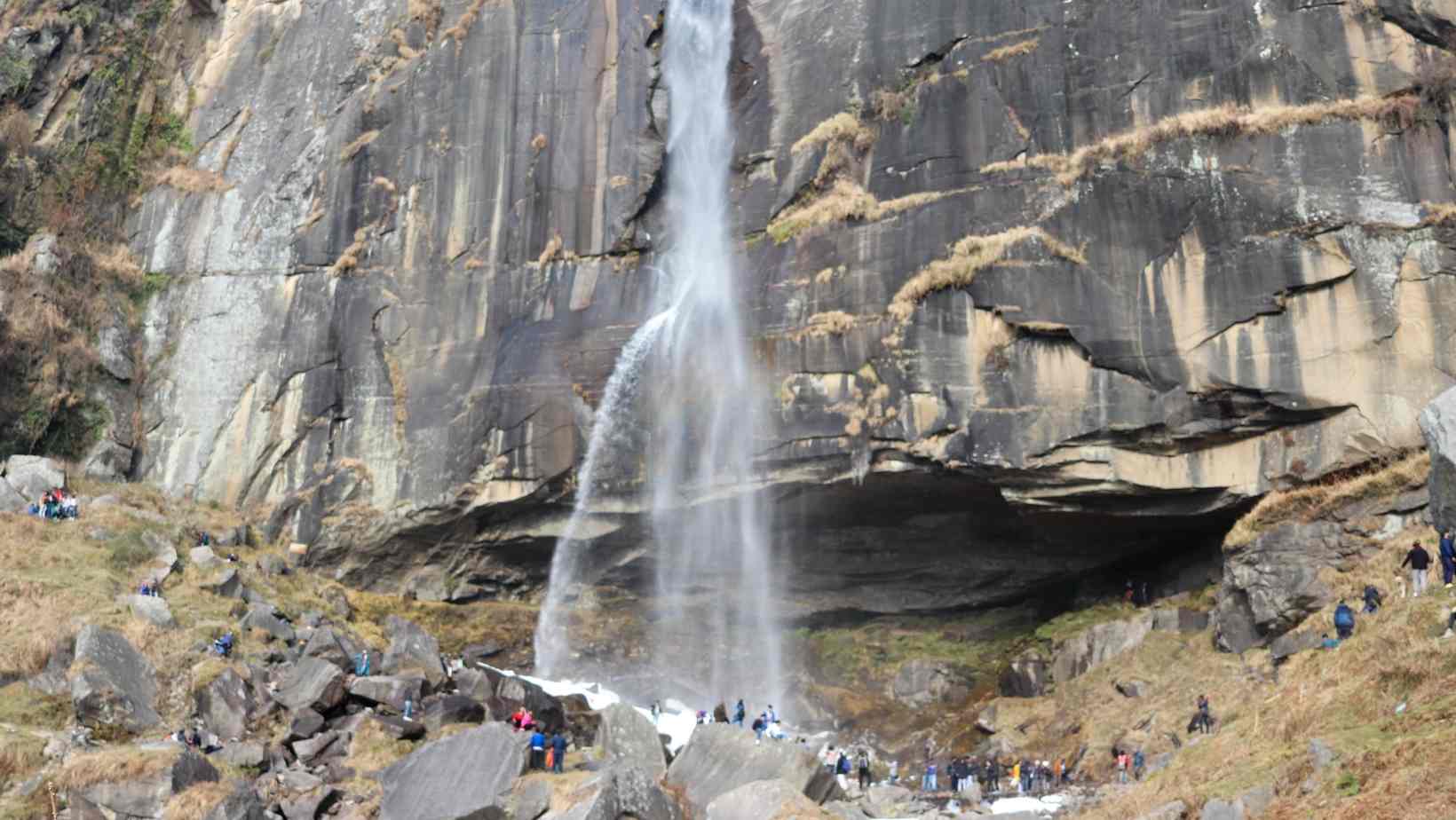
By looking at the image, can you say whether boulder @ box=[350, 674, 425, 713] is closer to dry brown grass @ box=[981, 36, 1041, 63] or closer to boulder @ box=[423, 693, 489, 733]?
boulder @ box=[423, 693, 489, 733]

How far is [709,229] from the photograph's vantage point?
31.3 metres

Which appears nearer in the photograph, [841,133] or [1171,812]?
[1171,812]

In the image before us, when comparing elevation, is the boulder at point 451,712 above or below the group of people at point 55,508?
below

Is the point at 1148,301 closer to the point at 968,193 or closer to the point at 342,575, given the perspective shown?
the point at 968,193

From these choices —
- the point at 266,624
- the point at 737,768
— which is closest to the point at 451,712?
the point at 266,624

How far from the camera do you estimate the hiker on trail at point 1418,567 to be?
59.3ft

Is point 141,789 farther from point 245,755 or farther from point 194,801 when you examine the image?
point 245,755

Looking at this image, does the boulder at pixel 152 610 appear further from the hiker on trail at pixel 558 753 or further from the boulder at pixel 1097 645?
the boulder at pixel 1097 645

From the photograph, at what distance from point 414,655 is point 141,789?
781 cm

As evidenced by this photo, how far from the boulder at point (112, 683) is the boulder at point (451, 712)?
4639 mm

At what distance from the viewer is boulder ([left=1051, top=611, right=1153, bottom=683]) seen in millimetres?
26109

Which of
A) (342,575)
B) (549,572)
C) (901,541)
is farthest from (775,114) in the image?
(342,575)

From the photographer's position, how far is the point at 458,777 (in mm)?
18922

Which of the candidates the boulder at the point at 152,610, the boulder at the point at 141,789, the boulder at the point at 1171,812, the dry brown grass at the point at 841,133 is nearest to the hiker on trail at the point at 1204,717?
the boulder at the point at 1171,812
